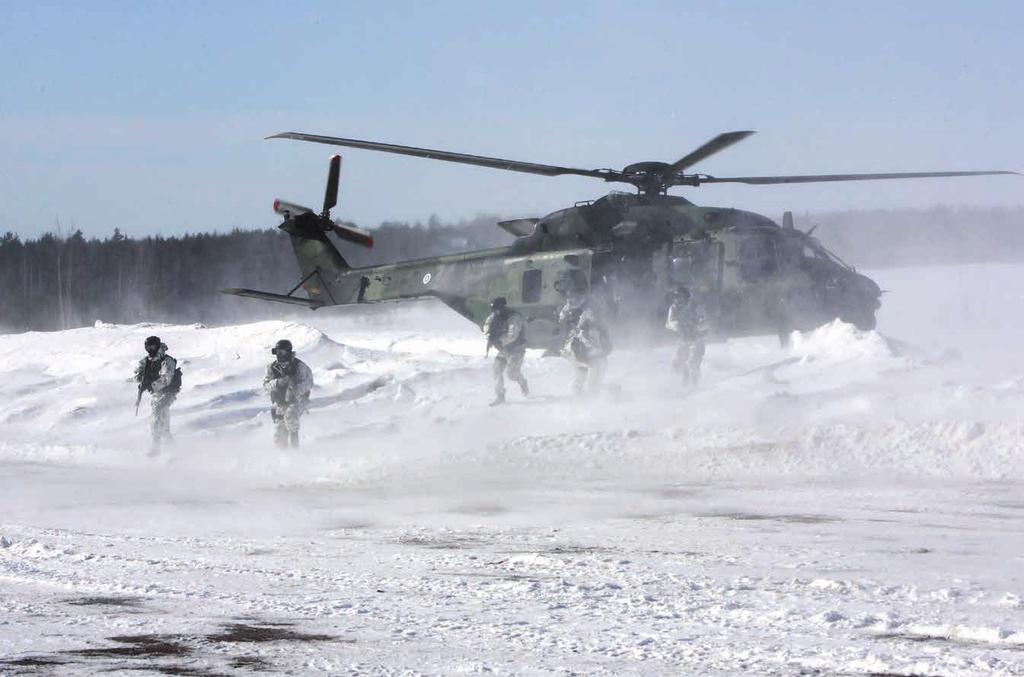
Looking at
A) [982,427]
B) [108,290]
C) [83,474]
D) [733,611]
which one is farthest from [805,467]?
[108,290]

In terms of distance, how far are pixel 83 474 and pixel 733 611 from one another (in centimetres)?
1108

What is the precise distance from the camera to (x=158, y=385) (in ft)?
56.6

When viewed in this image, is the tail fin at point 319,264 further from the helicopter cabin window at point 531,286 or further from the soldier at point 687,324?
the soldier at point 687,324

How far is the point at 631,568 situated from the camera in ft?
26.2

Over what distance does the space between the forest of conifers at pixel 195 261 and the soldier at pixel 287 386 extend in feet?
112

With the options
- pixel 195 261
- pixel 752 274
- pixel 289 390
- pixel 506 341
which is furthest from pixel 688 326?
pixel 195 261

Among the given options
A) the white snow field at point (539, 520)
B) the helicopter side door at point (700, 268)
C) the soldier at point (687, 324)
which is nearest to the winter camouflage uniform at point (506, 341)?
the white snow field at point (539, 520)

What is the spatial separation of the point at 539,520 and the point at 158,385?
339 inches

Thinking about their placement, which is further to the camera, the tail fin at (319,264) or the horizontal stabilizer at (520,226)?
the tail fin at (319,264)

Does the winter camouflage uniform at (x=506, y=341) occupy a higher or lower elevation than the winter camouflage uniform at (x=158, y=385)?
higher

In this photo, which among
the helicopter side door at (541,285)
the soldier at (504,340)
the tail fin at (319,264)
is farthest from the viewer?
the tail fin at (319,264)

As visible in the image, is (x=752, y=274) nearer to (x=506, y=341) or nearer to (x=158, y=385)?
(x=506, y=341)

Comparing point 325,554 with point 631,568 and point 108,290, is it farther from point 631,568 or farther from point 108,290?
point 108,290

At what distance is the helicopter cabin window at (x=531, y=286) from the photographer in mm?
19391
